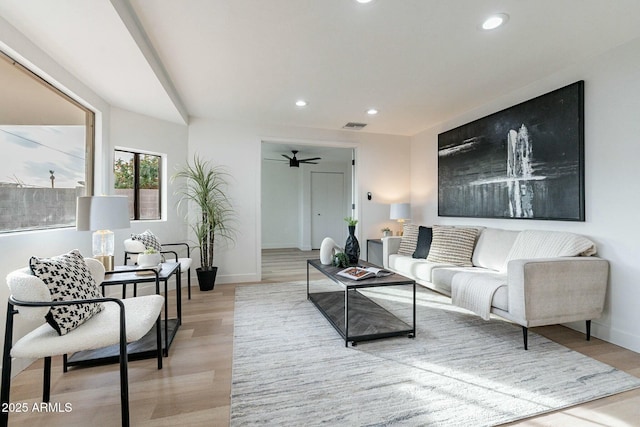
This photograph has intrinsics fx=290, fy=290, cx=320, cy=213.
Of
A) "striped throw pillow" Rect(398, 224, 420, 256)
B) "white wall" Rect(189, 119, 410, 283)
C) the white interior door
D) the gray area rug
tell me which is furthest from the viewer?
the white interior door

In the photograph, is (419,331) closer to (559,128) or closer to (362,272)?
(362,272)

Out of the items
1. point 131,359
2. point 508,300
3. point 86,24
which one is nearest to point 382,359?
point 508,300

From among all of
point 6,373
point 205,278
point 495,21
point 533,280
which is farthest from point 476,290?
point 205,278

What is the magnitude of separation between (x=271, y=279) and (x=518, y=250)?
3.26 meters

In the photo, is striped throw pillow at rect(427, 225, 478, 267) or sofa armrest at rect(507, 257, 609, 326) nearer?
sofa armrest at rect(507, 257, 609, 326)

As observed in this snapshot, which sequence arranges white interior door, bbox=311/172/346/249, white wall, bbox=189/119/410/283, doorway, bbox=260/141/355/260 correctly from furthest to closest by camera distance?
1. white interior door, bbox=311/172/346/249
2. doorway, bbox=260/141/355/260
3. white wall, bbox=189/119/410/283

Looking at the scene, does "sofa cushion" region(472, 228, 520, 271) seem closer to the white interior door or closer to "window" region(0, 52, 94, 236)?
"window" region(0, 52, 94, 236)

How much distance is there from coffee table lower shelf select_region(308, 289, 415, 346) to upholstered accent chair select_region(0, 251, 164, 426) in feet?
4.91

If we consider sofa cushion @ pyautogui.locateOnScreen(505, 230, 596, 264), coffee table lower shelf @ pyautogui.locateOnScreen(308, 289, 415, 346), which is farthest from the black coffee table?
sofa cushion @ pyautogui.locateOnScreen(505, 230, 596, 264)

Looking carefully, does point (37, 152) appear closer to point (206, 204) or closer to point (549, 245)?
point (206, 204)

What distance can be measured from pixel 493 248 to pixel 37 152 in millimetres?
4369

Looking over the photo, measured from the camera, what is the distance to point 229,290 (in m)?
3.91

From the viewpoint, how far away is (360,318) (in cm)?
275

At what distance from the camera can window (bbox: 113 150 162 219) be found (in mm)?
3637
